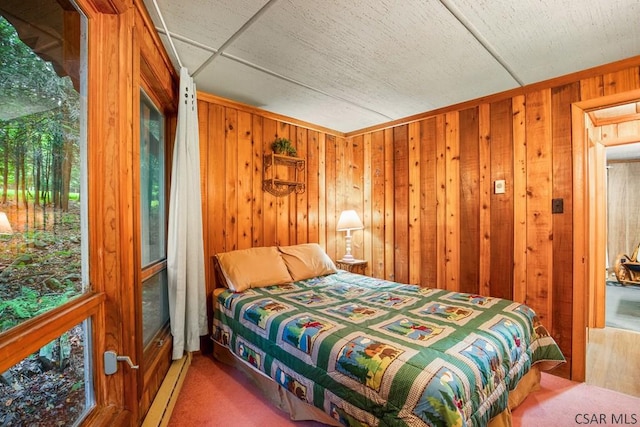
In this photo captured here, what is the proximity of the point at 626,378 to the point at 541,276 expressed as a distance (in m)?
0.89

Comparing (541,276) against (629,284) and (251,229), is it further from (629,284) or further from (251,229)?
(629,284)

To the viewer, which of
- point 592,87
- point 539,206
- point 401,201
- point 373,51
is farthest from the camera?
point 401,201

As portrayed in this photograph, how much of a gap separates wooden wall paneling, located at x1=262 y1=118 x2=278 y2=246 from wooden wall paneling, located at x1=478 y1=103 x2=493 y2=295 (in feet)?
6.71

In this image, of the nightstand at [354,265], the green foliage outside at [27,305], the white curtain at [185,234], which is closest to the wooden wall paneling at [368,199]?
the nightstand at [354,265]

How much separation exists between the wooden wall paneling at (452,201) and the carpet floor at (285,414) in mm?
1060

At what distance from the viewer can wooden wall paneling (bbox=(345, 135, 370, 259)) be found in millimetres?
3783

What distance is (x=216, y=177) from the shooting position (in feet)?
8.86

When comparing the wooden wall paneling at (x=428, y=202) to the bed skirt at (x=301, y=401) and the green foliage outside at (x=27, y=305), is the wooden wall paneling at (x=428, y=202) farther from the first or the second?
the green foliage outside at (x=27, y=305)

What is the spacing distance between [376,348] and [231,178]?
2.08 metres

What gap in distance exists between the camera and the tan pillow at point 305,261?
2785 mm

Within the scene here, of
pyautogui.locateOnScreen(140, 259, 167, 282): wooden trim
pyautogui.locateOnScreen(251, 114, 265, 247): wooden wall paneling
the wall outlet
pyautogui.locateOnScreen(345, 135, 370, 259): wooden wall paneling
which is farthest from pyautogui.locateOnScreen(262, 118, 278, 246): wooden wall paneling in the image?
the wall outlet

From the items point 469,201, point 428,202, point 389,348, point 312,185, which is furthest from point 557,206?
point 312,185

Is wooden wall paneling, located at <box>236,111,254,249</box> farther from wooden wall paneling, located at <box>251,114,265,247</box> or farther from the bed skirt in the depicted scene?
the bed skirt

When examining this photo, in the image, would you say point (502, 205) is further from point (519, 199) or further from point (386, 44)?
point (386, 44)
